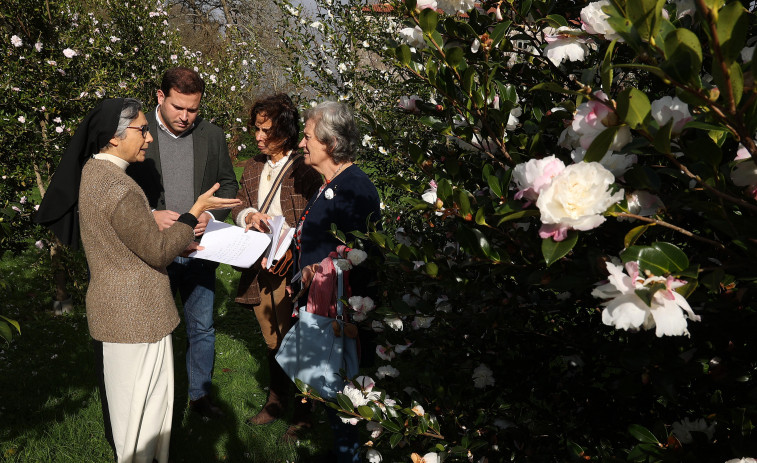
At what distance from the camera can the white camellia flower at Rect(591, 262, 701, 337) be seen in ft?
2.90

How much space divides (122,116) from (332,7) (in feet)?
11.6

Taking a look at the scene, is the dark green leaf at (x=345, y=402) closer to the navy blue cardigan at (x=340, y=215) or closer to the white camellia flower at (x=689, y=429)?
the white camellia flower at (x=689, y=429)

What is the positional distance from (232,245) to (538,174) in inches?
102

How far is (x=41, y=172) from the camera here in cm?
639

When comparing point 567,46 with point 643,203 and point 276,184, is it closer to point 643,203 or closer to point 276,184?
point 643,203

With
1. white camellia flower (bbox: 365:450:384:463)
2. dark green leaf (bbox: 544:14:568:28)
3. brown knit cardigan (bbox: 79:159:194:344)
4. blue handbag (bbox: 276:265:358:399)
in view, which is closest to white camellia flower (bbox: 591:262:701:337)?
dark green leaf (bbox: 544:14:568:28)

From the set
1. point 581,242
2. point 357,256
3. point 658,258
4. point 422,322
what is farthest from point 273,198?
point 658,258

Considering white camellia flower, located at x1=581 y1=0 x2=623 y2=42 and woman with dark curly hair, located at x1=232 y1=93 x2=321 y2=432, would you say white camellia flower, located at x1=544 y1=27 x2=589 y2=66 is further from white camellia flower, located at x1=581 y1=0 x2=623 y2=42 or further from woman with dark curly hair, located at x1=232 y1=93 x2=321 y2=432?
woman with dark curly hair, located at x1=232 y1=93 x2=321 y2=432

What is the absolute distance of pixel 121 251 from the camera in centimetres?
261

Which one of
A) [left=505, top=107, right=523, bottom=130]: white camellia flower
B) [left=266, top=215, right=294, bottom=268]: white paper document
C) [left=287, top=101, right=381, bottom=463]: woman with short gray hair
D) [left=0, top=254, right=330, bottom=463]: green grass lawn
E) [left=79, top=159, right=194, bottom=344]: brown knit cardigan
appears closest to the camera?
[left=505, top=107, right=523, bottom=130]: white camellia flower

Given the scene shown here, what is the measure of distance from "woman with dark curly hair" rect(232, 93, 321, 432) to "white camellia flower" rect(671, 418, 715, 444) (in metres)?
2.63

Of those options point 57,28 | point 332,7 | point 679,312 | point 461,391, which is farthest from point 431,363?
point 57,28

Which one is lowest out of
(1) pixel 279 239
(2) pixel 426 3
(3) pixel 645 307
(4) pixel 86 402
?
(4) pixel 86 402

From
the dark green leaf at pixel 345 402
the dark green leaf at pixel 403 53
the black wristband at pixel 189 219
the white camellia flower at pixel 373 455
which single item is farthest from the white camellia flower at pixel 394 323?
the black wristband at pixel 189 219
